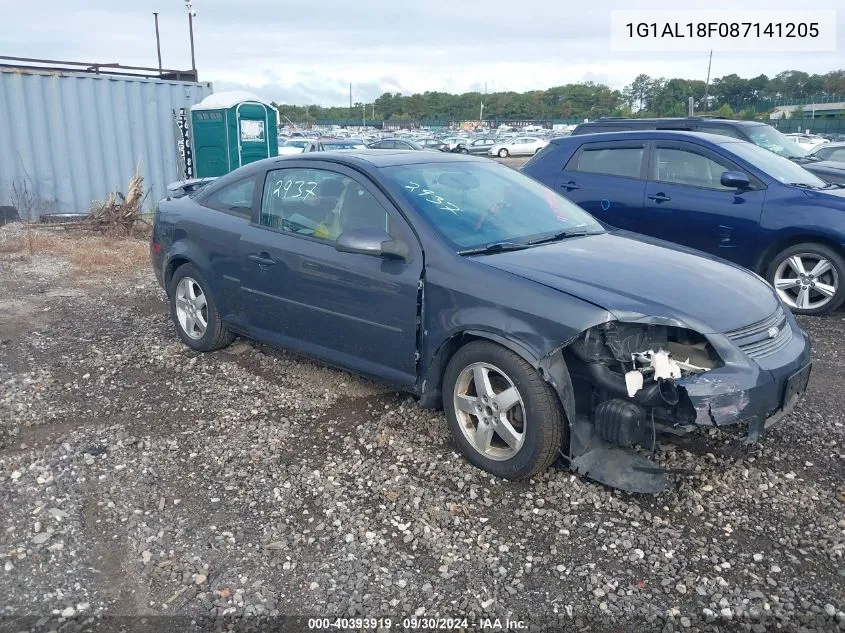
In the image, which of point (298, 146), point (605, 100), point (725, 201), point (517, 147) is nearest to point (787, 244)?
point (725, 201)

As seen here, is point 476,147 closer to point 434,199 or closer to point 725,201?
point 725,201

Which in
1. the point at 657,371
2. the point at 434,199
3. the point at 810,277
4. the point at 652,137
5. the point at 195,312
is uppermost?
the point at 652,137

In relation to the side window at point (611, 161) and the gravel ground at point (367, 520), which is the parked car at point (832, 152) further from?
the gravel ground at point (367, 520)

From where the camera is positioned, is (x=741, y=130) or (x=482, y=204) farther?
(x=741, y=130)

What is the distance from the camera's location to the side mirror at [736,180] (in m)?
6.56

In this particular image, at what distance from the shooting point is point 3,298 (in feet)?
23.8

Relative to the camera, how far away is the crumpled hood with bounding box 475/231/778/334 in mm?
3357

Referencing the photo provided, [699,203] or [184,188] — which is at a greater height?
[184,188]

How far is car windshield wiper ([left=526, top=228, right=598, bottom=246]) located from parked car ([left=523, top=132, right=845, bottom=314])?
279 cm

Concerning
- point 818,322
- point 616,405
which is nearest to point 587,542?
point 616,405

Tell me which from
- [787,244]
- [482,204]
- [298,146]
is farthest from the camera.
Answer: [298,146]

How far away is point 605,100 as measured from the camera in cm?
9181

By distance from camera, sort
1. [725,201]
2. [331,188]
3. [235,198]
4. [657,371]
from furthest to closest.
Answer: [725,201], [235,198], [331,188], [657,371]

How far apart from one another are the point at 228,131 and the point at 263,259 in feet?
28.3
